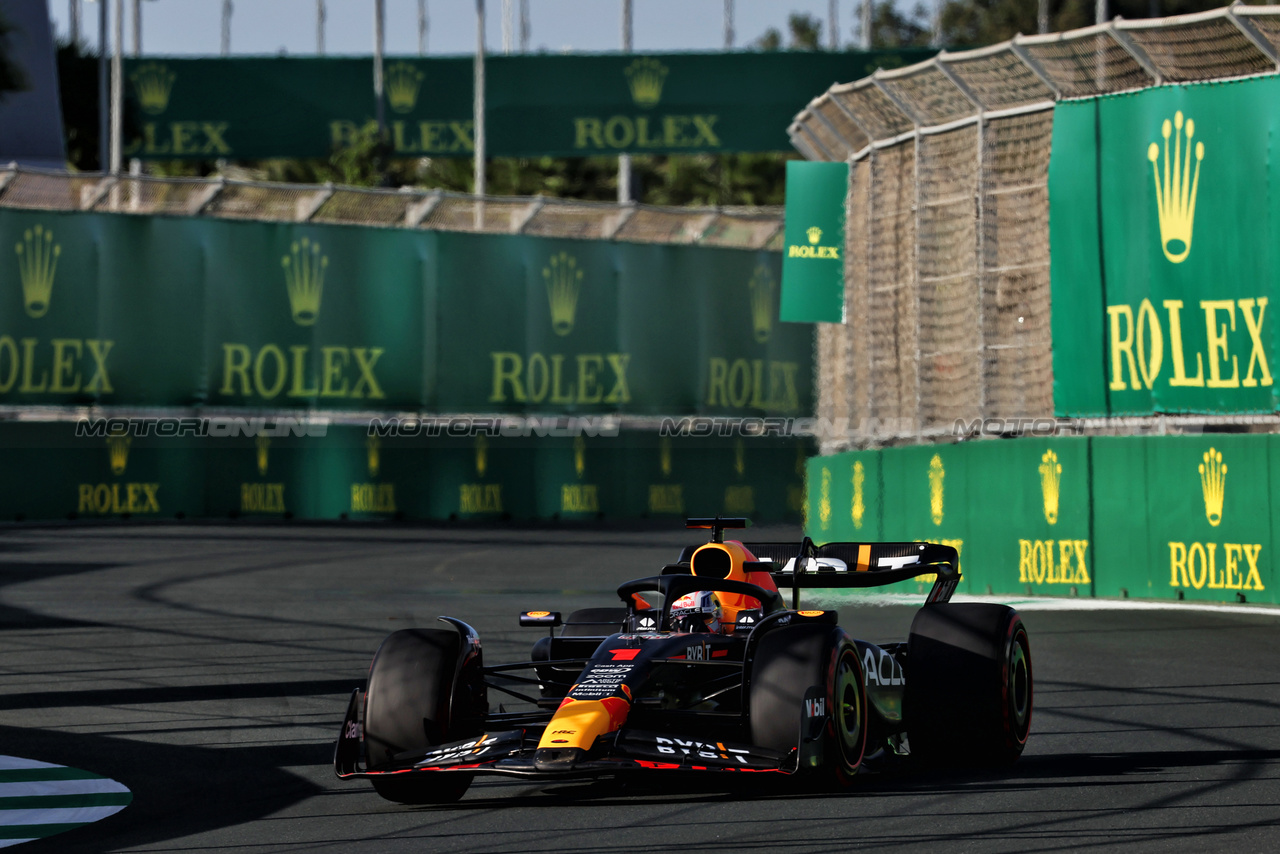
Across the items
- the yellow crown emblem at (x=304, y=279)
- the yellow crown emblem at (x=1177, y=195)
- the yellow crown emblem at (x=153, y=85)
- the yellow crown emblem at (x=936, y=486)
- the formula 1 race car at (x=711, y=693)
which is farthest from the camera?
the yellow crown emblem at (x=153, y=85)

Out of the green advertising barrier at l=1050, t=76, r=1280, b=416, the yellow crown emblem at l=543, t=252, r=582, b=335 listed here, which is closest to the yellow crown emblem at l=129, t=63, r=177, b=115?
the yellow crown emblem at l=543, t=252, r=582, b=335

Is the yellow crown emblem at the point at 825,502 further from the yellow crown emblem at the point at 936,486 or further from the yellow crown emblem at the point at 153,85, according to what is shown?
the yellow crown emblem at the point at 153,85

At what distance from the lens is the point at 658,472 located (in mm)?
32281

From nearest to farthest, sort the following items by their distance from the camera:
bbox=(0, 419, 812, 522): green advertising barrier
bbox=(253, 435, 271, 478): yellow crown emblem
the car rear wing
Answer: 1. the car rear wing
2. bbox=(0, 419, 812, 522): green advertising barrier
3. bbox=(253, 435, 271, 478): yellow crown emblem

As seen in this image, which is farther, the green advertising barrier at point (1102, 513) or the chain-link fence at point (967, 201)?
the chain-link fence at point (967, 201)

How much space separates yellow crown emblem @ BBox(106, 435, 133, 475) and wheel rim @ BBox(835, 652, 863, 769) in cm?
2294

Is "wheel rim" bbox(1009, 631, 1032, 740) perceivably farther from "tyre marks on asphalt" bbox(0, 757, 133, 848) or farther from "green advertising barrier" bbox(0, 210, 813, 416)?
"green advertising barrier" bbox(0, 210, 813, 416)

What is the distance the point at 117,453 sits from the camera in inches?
1115

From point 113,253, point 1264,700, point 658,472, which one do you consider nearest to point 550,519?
point 658,472

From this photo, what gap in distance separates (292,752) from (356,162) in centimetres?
3415

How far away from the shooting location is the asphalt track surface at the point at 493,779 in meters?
6.41

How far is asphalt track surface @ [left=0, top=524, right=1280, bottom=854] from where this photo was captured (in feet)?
21.0

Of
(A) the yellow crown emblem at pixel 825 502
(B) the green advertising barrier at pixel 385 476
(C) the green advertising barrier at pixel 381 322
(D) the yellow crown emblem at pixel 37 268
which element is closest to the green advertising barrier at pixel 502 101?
(C) the green advertising barrier at pixel 381 322

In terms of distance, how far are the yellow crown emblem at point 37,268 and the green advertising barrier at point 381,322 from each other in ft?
0.08
